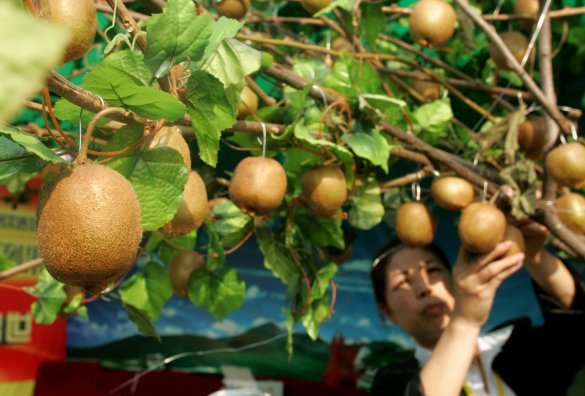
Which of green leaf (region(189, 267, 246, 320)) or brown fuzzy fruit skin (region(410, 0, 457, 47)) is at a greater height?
brown fuzzy fruit skin (region(410, 0, 457, 47))

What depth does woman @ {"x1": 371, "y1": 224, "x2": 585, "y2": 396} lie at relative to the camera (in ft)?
4.35

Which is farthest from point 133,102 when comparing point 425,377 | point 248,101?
point 425,377

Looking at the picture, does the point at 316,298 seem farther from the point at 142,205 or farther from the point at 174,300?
the point at 174,300

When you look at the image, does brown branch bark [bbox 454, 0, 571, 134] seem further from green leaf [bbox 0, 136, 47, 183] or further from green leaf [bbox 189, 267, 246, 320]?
green leaf [bbox 0, 136, 47, 183]

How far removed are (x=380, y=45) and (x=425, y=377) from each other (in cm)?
88

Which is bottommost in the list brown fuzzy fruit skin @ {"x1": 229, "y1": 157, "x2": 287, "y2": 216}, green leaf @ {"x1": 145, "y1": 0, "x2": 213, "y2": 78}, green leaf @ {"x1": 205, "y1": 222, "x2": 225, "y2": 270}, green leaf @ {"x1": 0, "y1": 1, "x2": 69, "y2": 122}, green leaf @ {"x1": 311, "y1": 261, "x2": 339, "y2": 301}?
green leaf @ {"x1": 311, "y1": 261, "x2": 339, "y2": 301}

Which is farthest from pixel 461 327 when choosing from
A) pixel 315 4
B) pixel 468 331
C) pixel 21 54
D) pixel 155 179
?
pixel 21 54

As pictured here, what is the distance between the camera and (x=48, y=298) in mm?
1290

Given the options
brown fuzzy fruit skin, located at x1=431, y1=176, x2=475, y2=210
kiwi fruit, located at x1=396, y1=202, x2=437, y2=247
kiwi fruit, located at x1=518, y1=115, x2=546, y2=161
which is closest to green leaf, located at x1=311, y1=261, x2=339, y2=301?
kiwi fruit, located at x1=396, y1=202, x2=437, y2=247

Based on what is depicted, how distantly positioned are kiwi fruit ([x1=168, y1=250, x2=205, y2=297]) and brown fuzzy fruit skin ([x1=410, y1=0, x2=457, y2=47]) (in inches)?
24.8

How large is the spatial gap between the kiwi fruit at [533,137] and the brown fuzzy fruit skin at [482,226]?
29cm

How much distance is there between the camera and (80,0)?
515 mm

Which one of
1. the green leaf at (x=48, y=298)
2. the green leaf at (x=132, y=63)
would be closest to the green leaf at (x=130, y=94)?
the green leaf at (x=132, y=63)

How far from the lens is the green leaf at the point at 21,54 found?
0.15 m
